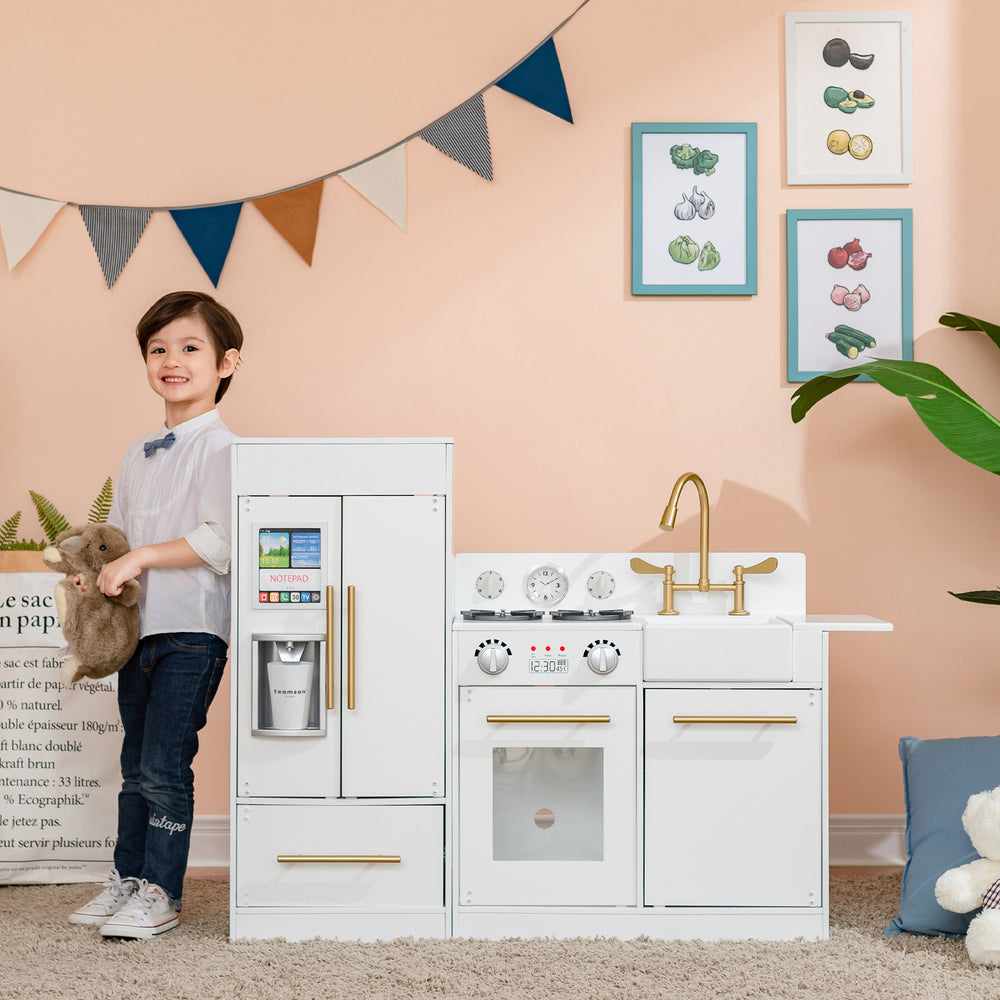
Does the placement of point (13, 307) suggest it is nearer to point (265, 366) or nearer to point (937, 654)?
point (265, 366)

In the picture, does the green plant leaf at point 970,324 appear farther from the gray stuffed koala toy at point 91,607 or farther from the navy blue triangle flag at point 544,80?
the gray stuffed koala toy at point 91,607

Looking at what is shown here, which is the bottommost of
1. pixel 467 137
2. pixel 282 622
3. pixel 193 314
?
pixel 282 622

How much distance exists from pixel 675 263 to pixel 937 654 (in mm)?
1230

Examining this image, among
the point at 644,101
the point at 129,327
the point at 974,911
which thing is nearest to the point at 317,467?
the point at 129,327

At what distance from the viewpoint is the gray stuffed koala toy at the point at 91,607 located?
6.50 ft

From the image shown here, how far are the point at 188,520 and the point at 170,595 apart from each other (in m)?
0.16

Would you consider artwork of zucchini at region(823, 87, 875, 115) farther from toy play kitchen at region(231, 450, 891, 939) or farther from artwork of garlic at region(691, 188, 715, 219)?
toy play kitchen at region(231, 450, 891, 939)

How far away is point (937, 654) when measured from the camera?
2.51 m

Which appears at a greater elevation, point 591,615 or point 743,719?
point 591,615

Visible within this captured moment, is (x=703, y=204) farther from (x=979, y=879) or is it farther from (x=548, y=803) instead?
(x=979, y=879)

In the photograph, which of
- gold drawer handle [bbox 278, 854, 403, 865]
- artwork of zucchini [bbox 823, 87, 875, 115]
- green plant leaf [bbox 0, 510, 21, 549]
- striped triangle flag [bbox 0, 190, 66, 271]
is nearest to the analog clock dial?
gold drawer handle [bbox 278, 854, 403, 865]

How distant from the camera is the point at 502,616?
2.07 meters

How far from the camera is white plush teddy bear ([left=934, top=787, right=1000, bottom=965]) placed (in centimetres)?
183

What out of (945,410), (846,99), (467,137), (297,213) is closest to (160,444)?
(297,213)
